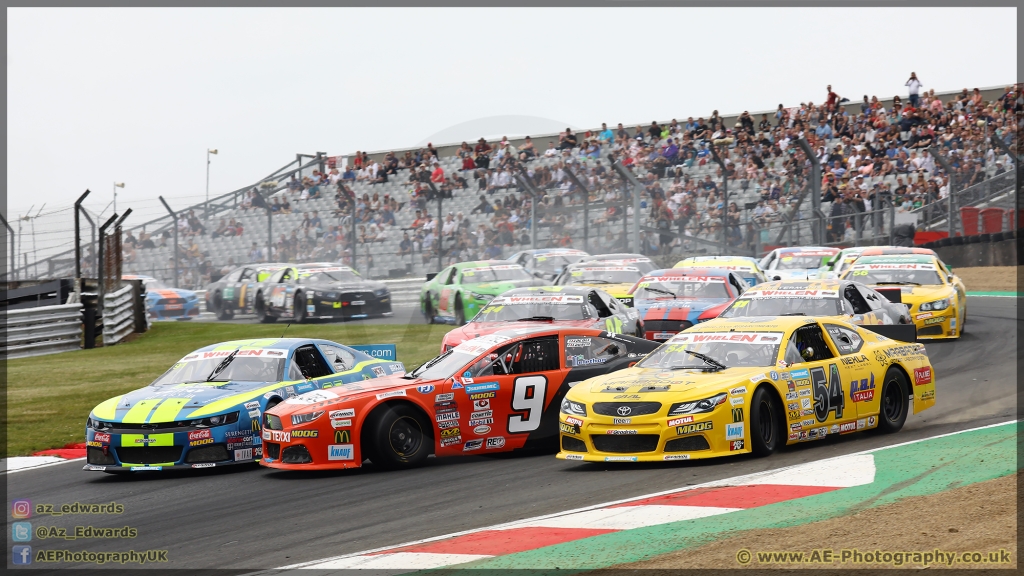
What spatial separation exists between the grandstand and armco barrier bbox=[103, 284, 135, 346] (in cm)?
438

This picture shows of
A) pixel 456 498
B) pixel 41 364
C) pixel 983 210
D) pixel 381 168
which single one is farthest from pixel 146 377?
pixel 983 210

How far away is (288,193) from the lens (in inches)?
1155

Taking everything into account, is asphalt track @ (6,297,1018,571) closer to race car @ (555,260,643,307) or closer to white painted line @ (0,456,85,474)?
white painted line @ (0,456,85,474)

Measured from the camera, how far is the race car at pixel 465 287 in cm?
2172

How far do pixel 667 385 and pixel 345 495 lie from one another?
2628mm

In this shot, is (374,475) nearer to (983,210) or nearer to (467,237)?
(467,237)

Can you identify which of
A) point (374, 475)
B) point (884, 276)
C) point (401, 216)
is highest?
point (401, 216)

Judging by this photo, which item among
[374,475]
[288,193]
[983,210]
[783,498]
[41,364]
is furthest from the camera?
[288,193]

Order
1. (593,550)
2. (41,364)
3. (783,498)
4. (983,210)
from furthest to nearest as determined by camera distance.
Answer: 1. (983,210)
2. (41,364)
3. (783,498)
4. (593,550)

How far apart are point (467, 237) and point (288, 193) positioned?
197 inches

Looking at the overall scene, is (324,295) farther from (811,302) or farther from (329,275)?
(811,302)

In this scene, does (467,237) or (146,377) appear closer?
(146,377)

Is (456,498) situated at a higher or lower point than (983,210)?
lower

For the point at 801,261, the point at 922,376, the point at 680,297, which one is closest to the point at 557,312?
the point at 680,297
